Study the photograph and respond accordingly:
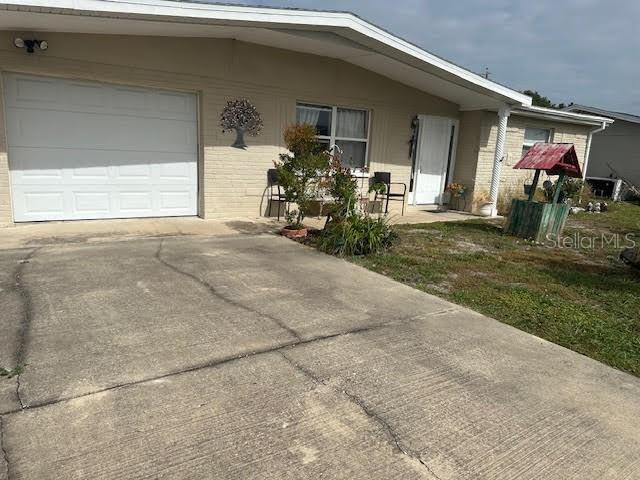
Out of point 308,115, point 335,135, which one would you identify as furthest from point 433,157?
point 308,115

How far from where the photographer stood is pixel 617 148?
63.1ft

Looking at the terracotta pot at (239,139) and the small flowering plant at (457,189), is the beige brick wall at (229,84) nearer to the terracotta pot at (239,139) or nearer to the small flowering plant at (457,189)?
the terracotta pot at (239,139)

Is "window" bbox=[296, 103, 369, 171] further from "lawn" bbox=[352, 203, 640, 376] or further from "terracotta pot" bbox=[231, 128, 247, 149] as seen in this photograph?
"lawn" bbox=[352, 203, 640, 376]

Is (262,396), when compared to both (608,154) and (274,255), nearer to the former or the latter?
(274,255)

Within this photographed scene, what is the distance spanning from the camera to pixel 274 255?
6148mm

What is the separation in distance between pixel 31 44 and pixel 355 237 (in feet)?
16.9

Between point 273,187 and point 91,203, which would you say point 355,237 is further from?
point 91,203

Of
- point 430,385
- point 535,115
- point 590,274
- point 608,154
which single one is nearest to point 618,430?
point 430,385

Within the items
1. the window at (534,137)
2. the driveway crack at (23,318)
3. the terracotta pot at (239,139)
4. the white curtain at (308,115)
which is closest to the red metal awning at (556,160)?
the white curtain at (308,115)

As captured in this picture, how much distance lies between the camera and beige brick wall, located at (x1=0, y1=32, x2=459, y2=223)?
22.1 ft

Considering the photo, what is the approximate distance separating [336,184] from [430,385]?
434 cm

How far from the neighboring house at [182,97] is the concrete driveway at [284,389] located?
3.00 m

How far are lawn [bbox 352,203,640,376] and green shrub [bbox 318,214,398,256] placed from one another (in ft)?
0.66

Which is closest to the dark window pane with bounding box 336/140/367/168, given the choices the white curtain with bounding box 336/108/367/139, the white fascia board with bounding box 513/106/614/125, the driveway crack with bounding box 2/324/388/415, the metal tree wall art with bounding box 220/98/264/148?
the white curtain with bounding box 336/108/367/139
